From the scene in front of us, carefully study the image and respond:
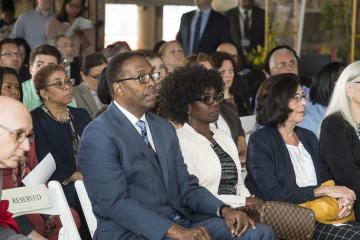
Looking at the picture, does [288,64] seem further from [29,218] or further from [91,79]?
[29,218]

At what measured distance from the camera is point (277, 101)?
16.7 ft

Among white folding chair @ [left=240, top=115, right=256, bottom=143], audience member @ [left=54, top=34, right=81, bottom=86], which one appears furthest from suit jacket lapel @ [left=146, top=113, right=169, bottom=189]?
audience member @ [left=54, top=34, right=81, bottom=86]

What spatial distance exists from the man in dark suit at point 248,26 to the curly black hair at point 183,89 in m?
5.66

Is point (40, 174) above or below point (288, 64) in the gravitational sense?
below

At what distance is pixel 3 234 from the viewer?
3010 millimetres

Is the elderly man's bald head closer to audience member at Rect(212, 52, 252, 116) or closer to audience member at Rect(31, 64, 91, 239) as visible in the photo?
audience member at Rect(31, 64, 91, 239)

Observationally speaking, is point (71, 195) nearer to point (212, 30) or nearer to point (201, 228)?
point (201, 228)

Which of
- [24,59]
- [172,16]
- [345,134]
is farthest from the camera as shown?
[172,16]

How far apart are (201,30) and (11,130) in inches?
253

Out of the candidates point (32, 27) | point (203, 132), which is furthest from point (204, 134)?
point (32, 27)

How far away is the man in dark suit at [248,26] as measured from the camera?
34.5ft

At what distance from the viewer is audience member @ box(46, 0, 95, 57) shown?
366 inches

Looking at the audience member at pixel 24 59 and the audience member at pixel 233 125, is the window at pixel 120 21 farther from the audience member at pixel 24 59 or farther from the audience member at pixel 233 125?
the audience member at pixel 233 125

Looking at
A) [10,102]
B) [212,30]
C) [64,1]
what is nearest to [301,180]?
[10,102]
